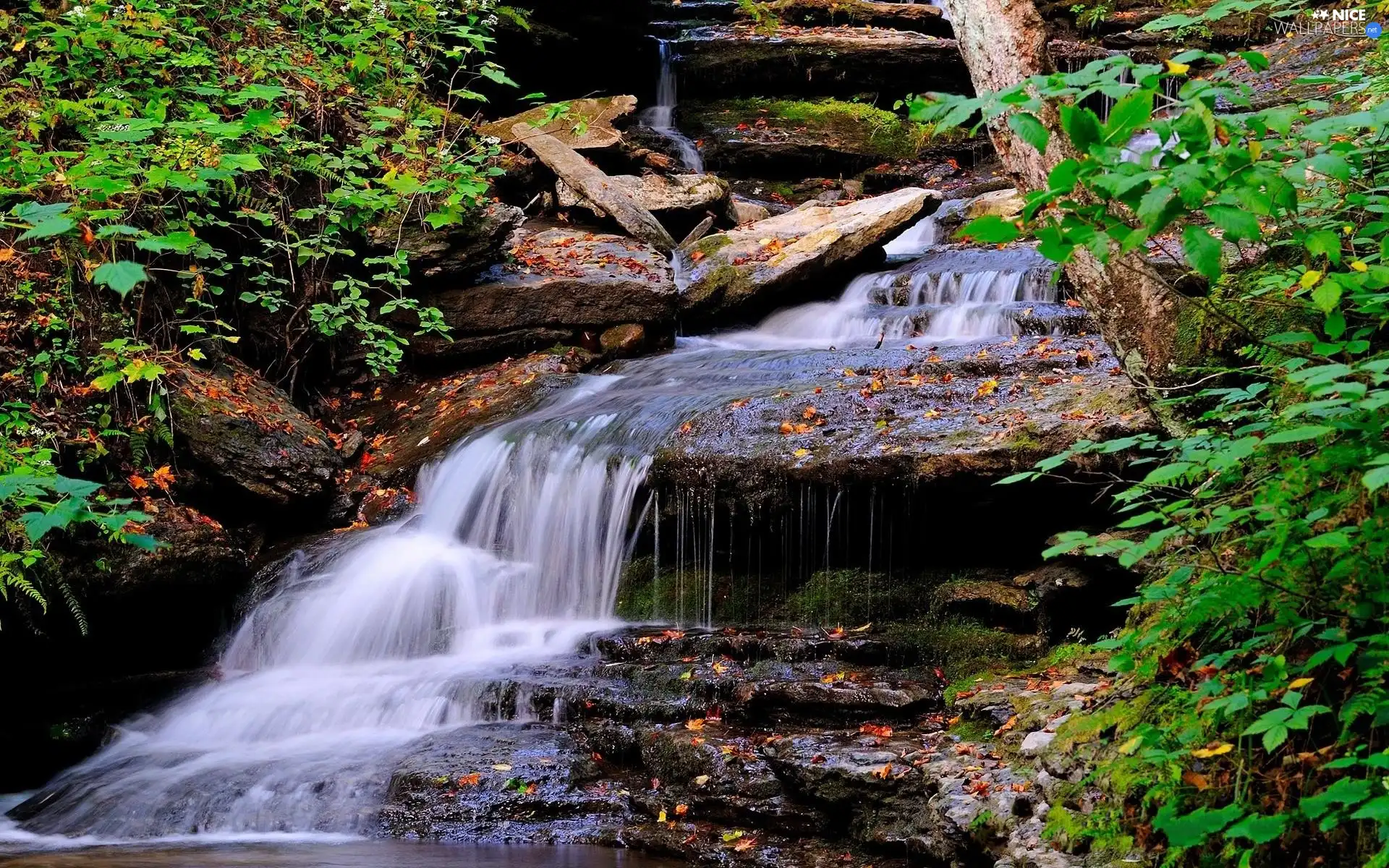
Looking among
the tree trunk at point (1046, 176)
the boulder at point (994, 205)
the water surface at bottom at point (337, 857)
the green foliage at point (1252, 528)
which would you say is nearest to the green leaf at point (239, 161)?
the water surface at bottom at point (337, 857)

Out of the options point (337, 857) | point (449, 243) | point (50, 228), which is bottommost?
point (337, 857)

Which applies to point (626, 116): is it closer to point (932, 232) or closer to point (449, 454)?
point (932, 232)

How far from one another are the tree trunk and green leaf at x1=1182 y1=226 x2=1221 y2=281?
2072 millimetres

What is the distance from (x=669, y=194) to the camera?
40.9ft

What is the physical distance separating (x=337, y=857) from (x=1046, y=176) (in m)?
4.23

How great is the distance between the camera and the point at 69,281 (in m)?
7.00

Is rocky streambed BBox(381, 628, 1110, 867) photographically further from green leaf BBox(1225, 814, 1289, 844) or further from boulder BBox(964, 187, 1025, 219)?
boulder BBox(964, 187, 1025, 219)

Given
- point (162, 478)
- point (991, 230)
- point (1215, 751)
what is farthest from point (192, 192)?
point (1215, 751)

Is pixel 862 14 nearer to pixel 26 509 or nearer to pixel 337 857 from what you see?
pixel 26 509

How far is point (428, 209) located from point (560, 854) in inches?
260

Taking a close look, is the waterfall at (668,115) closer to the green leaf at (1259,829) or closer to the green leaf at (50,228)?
the green leaf at (50,228)

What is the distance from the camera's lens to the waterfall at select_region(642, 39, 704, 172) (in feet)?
50.2

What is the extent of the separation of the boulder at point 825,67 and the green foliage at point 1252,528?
13773 mm

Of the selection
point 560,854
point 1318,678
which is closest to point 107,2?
point 560,854
